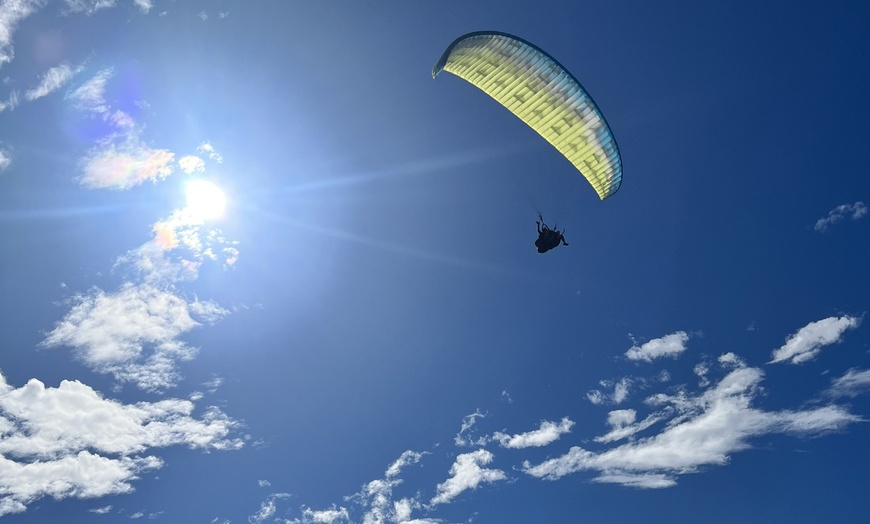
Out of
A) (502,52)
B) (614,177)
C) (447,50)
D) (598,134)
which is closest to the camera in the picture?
(447,50)

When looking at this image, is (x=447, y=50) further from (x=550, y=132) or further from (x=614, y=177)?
(x=614, y=177)

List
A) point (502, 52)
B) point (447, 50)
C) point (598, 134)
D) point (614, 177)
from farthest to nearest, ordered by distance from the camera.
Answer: point (614, 177), point (598, 134), point (502, 52), point (447, 50)

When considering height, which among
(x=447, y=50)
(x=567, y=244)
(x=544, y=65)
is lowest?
(x=567, y=244)

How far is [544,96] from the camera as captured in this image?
2452 cm

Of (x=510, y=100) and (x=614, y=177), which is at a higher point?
(x=510, y=100)

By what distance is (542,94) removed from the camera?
24438 millimetres

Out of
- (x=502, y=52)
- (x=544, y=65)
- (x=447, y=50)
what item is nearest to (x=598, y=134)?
(x=544, y=65)

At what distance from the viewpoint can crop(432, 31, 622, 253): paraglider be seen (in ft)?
73.1

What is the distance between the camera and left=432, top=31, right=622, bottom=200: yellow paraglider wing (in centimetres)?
2230

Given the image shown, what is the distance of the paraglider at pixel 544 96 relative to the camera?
22281mm

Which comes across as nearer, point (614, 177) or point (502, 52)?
point (502, 52)

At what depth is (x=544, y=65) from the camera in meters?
23.0

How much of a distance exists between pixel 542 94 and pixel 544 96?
0.49ft

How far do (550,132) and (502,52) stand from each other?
5254 mm
